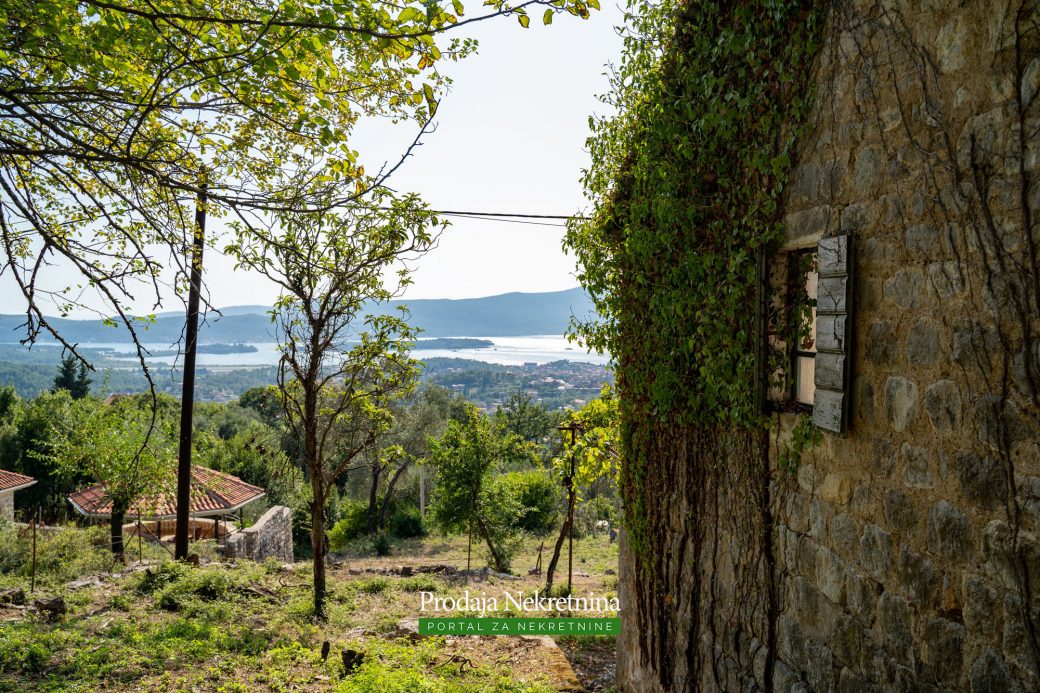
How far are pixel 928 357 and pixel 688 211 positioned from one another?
1.86 metres

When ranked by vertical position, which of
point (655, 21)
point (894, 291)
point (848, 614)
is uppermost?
point (655, 21)

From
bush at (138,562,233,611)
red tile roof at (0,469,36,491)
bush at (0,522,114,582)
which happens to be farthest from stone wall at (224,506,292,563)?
red tile roof at (0,469,36,491)

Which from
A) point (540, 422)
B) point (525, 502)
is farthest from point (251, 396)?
point (525, 502)

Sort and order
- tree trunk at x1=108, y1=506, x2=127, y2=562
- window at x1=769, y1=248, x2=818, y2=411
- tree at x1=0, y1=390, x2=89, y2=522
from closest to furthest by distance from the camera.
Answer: window at x1=769, y1=248, x2=818, y2=411 → tree trunk at x1=108, y1=506, x2=127, y2=562 → tree at x1=0, y1=390, x2=89, y2=522

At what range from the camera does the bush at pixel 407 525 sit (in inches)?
944

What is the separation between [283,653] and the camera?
6.26 m

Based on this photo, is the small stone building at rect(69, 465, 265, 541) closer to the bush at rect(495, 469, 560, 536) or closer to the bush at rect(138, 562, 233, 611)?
the bush at rect(138, 562, 233, 611)

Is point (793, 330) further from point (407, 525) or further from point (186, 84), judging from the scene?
point (407, 525)

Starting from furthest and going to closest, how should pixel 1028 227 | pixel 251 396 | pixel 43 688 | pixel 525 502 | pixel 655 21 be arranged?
pixel 251 396
pixel 525 502
pixel 43 688
pixel 655 21
pixel 1028 227

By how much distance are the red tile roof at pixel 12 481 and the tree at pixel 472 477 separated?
35.3ft

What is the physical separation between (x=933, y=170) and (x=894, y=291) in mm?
410

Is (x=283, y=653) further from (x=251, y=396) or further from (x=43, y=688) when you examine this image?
(x=251, y=396)

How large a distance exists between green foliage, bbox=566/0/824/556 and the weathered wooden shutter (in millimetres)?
457

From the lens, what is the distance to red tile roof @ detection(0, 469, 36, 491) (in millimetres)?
15397
